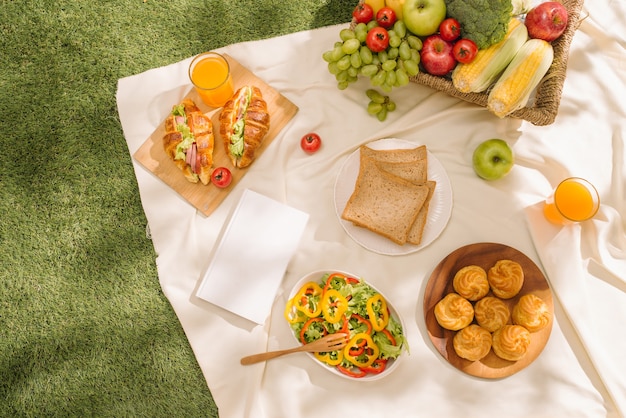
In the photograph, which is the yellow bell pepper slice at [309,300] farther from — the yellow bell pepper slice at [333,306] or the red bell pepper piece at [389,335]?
the red bell pepper piece at [389,335]

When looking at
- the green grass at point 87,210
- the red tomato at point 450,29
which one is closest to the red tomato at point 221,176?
the green grass at point 87,210

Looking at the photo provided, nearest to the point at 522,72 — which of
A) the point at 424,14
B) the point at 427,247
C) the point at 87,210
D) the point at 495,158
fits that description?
the point at 495,158

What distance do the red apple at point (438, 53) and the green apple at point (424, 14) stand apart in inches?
1.9

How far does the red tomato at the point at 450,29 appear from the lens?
204 centimetres

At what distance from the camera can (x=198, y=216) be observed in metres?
2.37

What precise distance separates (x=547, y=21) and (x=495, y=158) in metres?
0.62

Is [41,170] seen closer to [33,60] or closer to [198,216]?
[33,60]

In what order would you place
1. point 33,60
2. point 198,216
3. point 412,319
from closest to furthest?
1. point 412,319
2. point 198,216
3. point 33,60

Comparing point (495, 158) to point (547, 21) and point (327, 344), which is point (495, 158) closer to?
point (547, 21)

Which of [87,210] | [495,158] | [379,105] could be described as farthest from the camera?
[87,210]

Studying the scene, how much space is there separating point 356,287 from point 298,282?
0.26 metres

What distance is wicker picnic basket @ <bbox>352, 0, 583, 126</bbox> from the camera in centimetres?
212

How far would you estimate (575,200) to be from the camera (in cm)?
213

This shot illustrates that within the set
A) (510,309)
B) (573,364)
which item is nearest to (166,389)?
(510,309)
